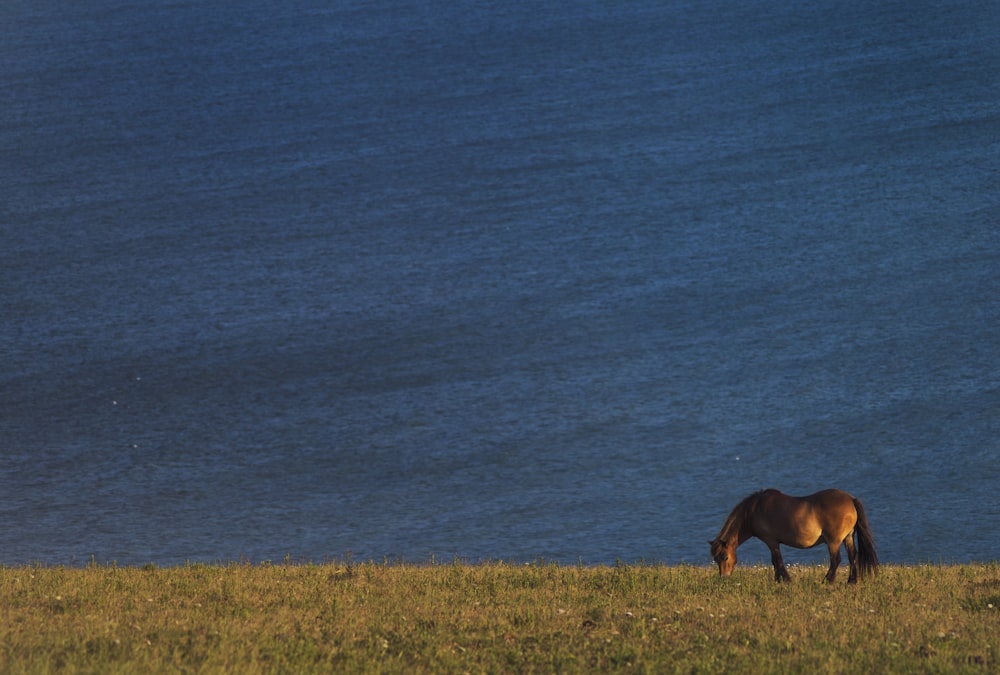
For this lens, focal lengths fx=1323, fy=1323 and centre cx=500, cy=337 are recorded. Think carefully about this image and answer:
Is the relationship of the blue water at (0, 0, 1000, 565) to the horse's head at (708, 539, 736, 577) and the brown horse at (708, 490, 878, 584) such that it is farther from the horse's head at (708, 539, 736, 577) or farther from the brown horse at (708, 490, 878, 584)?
the brown horse at (708, 490, 878, 584)

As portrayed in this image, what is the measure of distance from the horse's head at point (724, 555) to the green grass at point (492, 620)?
15 cm

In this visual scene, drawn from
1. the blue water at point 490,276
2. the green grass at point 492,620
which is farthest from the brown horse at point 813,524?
the blue water at point 490,276

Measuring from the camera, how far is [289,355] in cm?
4769

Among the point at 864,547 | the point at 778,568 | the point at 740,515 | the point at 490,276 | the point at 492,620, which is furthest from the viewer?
the point at 490,276

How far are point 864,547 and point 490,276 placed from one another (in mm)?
34809

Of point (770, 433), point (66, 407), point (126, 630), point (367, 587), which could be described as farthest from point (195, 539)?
point (126, 630)

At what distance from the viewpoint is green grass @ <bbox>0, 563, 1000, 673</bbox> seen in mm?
12203

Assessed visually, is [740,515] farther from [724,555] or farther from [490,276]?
[490,276]

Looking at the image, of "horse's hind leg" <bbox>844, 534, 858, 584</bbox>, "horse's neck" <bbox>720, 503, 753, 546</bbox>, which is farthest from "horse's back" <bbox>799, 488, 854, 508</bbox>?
"horse's neck" <bbox>720, 503, 753, 546</bbox>

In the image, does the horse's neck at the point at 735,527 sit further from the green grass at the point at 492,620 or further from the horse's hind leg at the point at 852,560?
the horse's hind leg at the point at 852,560

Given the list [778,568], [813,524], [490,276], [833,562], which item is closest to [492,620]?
[778,568]

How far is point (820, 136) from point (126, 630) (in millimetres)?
49253

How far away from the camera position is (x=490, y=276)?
50938 millimetres

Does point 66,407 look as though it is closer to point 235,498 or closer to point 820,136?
point 235,498
